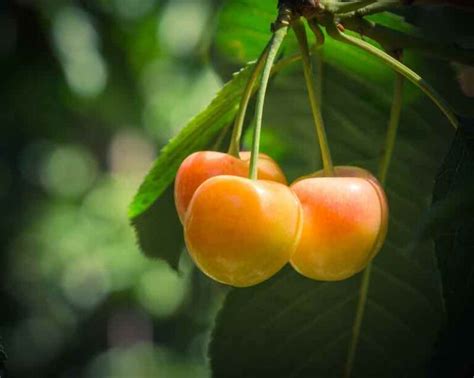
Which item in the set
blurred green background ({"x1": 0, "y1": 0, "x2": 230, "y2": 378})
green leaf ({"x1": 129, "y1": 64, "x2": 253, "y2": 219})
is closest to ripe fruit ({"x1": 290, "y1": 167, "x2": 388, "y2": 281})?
green leaf ({"x1": 129, "y1": 64, "x2": 253, "y2": 219})

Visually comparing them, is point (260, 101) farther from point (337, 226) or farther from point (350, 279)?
point (350, 279)

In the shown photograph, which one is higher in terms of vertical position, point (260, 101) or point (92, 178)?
point (260, 101)

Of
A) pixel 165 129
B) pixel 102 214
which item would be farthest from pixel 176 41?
pixel 102 214

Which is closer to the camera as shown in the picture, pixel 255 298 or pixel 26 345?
pixel 255 298

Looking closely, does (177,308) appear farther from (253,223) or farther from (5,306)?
(253,223)

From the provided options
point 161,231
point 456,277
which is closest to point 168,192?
point 161,231

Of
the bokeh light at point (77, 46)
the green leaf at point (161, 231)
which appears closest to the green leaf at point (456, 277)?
the green leaf at point (161, 231)

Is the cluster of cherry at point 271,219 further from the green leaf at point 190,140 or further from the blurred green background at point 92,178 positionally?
the blurred green background at point 92,178
